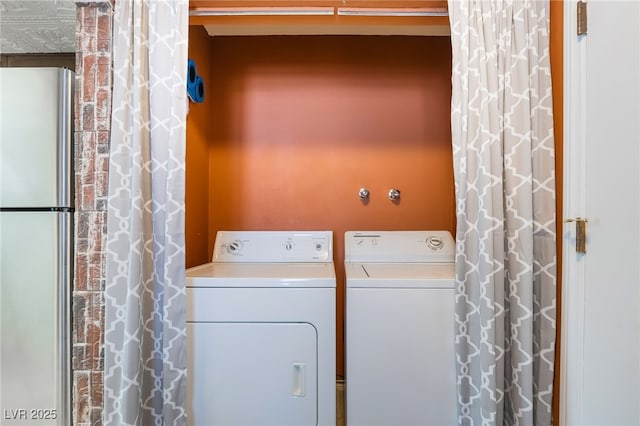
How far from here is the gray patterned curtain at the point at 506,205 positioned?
1.20 m

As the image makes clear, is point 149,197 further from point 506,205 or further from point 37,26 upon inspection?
point 506,205

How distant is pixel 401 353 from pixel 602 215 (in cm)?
94

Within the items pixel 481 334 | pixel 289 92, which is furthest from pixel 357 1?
pixel 481 334

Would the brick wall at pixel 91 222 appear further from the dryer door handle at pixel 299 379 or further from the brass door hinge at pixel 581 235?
the brass door hinge at pixel 581 235

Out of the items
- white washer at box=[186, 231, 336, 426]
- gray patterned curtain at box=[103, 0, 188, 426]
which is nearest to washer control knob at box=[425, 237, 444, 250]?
white washer at box=[186, 231, 336, 426]

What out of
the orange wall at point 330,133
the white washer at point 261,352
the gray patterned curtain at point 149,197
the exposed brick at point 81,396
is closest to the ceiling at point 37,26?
the gray patterned curtain at point 149,197

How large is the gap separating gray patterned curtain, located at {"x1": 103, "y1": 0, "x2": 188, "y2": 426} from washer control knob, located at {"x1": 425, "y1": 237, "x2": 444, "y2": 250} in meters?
1.45

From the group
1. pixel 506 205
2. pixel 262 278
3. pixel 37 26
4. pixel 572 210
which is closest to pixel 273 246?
pixel 262 278

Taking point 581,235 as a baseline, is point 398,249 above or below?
below

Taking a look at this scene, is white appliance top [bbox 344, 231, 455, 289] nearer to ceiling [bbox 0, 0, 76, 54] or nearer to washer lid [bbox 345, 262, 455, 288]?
washer lid [bbox 345, 262, 455, 288]

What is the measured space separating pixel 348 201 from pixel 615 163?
1362 mm

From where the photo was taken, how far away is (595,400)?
1086 millimetres

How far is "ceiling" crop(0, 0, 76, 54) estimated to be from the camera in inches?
54.3

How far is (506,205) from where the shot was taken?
4.07 feet
